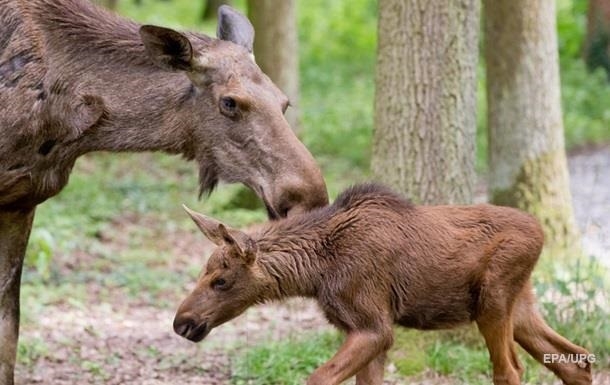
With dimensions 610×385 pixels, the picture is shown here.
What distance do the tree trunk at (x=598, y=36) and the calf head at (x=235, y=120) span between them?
15298 mm

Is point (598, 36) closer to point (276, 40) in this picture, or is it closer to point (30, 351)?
point (276, 40)

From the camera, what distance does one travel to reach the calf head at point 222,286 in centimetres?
716

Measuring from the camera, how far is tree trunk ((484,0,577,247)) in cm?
1209

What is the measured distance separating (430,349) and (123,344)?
2588 mm

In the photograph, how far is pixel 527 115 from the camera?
12.3 m

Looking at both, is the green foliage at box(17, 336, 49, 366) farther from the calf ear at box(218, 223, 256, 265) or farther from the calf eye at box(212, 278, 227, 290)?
the calf ear at box(218, 223, 256, 265)

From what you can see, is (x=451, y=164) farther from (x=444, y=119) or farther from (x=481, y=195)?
(x=481, y=195)

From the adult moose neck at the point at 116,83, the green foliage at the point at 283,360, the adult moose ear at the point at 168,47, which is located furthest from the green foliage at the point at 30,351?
the adult moose ear at the point at 168,47

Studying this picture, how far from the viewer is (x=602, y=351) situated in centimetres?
896

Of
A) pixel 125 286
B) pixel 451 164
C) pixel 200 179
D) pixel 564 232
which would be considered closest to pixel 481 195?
pixel 564 232

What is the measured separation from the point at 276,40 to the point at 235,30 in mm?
7702

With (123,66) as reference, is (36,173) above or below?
below

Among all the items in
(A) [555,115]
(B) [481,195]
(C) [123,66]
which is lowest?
(B) [481,195]

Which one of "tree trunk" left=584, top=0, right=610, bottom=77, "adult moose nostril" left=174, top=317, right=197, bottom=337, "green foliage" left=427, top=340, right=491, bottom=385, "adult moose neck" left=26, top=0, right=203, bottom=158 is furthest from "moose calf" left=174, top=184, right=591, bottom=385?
"tree trunk" left=584, top=0, right=610, bottom=77
